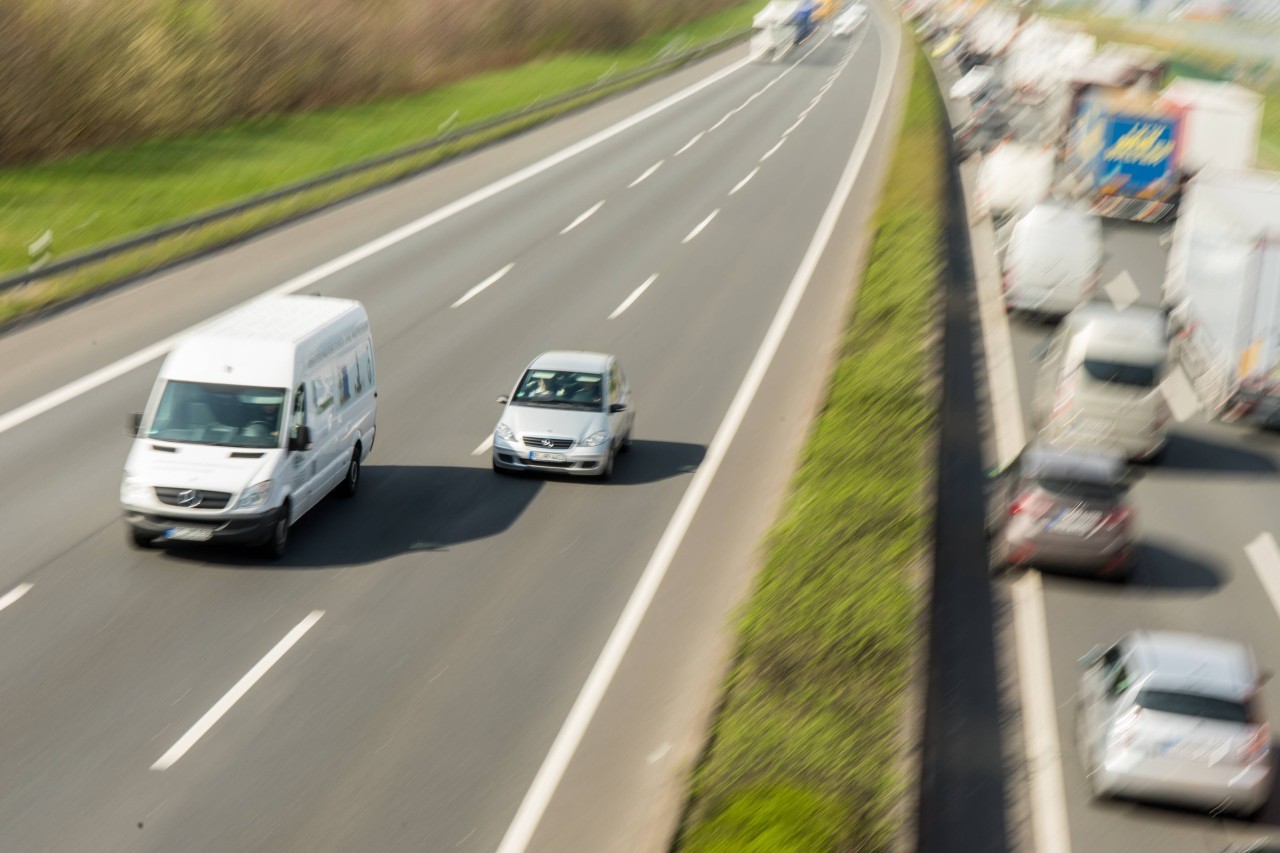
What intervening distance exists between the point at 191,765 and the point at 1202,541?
49.3 feet

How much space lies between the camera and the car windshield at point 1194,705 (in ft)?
45.9

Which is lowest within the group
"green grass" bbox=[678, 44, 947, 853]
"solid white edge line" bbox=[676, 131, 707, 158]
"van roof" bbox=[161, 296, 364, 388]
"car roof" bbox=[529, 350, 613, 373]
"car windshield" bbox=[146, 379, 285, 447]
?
"solid white edge line" bbox=[676, 131, 707, 158]

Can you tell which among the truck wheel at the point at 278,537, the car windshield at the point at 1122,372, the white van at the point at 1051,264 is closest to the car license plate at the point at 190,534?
the truck wheel at the point at 278,537

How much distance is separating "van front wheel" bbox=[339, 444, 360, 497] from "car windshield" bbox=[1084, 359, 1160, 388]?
12.3 meters

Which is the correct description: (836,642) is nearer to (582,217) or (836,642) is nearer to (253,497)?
(253,497)

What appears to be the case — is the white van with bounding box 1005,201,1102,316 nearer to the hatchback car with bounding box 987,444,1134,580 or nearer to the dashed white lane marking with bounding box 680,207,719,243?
the dashed white lane marking with bounding box 680,207,719,243

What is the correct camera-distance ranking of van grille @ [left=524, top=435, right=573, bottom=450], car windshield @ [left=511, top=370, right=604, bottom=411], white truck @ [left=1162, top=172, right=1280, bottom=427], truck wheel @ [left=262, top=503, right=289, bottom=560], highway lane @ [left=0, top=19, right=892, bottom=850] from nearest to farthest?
highway lane @ [left=0, top=19, right=892, bottom=850]
truck wheel @ [left=262, top=503, right=289, bottom=560]
van grille @ [left=524, top=435, right=573, bottom=450]
car windshield @ [left=511, top=370, right=604, bottom=411]
white truck @ [left=1162, top=172, right=1280, bottom=427]

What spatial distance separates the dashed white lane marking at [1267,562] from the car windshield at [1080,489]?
250 cm

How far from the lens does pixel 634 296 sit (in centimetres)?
3128

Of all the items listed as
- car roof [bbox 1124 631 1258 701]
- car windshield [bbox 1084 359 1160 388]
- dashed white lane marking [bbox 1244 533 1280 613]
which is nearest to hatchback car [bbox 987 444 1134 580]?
dashed white lane marking [bbox 1244 533 1280 613]

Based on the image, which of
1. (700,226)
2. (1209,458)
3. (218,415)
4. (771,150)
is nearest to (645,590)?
(218,415)

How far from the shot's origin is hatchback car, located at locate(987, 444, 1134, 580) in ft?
62.6

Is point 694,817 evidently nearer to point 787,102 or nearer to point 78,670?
point 78,670

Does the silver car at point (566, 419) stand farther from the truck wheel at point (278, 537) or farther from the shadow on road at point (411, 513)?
the truck wheel at point (278, 537)
